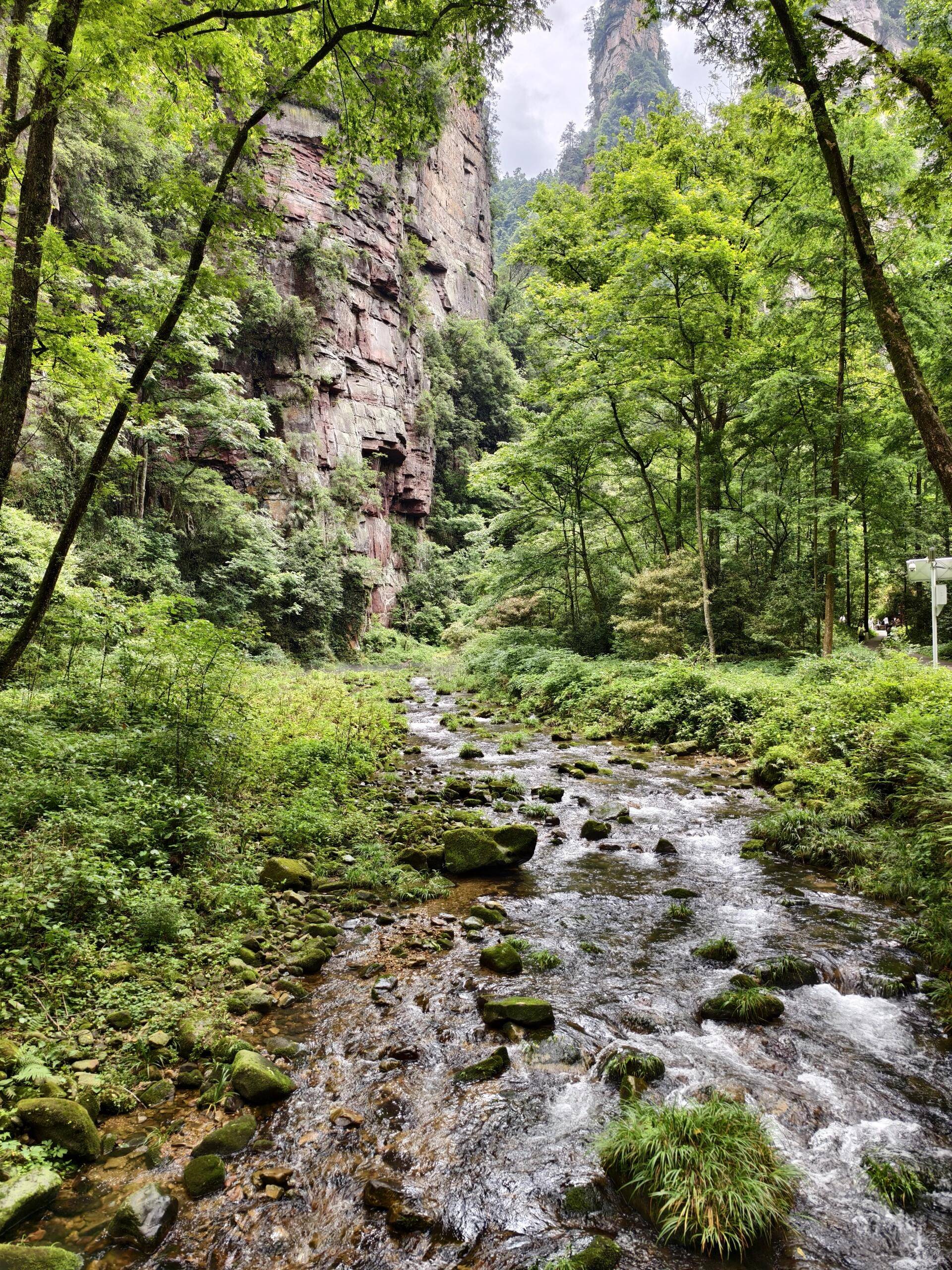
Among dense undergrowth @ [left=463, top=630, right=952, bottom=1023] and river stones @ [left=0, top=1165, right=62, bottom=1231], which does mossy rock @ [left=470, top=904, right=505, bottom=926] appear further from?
river stones @ [left=0, top=1165, right=62, bottom=1231]

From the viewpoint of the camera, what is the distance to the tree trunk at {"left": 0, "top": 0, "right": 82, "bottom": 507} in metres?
6.16

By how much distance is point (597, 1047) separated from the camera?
166 inches

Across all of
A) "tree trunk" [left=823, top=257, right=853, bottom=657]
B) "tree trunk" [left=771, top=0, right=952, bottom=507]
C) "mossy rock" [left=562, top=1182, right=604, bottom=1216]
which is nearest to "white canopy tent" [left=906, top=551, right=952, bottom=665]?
"tree trunk" [left=823, top=257, right=853, bottom=657]

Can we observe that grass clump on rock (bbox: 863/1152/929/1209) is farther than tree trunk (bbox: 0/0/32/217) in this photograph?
No

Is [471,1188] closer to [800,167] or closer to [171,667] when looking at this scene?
[171,667]

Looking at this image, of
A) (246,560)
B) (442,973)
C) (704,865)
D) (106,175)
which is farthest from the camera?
(246,560)

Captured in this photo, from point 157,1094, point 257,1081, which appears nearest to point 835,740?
point 257,1081

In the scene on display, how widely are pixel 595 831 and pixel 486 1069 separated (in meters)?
4.62

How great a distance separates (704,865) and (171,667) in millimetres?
7459

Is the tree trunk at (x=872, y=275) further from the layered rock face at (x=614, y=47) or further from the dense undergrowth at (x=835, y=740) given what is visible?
the layered rock face at (x=614, y=47)

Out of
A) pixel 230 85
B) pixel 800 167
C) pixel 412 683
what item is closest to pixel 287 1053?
pixel 230 85

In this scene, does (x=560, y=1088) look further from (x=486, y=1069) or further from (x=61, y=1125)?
(x=61, y=1125)

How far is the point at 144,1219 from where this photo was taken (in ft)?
9.07

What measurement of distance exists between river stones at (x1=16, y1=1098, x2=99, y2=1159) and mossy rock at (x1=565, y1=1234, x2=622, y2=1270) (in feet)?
8.09
